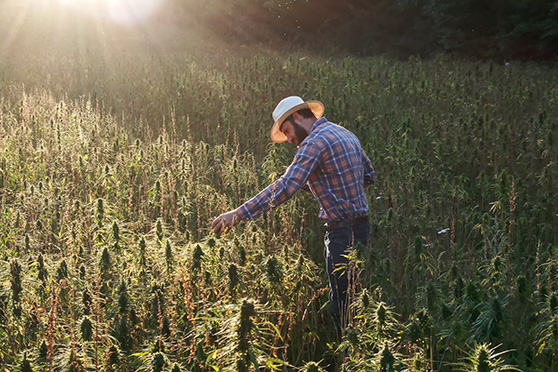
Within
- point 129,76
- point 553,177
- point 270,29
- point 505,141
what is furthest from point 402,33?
point 553,177

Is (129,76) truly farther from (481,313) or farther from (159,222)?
(481,313)

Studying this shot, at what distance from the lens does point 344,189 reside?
Result: 13.1 ft

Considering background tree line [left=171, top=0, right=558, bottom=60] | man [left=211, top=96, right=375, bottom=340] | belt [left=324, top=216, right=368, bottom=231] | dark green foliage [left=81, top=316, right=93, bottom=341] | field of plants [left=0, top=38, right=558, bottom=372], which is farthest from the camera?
background tree line [left=171, top=0, right=558, bottom=60]

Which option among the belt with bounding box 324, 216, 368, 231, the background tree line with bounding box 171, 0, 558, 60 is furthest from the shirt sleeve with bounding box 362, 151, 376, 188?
the background tree line with bounding box 171, 0, 558, 60

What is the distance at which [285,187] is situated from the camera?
360cm

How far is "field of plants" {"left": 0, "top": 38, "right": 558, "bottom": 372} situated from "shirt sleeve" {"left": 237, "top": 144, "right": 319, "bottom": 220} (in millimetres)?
301

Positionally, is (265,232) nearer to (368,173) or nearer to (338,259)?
(368,173)

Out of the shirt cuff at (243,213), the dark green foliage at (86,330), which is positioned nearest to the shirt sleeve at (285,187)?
the shirt cuff at (243,213)

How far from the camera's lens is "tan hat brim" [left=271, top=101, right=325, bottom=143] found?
410cm

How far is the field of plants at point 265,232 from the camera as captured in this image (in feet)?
9.21

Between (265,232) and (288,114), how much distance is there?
1470 mm

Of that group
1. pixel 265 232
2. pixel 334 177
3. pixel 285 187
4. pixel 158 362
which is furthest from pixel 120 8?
pixel 158 362

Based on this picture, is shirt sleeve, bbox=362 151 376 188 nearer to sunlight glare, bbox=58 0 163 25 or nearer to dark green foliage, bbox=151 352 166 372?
dark green foliage, bbox=151 352 166 372

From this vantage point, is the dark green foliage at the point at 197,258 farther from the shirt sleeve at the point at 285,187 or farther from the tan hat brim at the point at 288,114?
the tan hat brim at the point at 288,114
